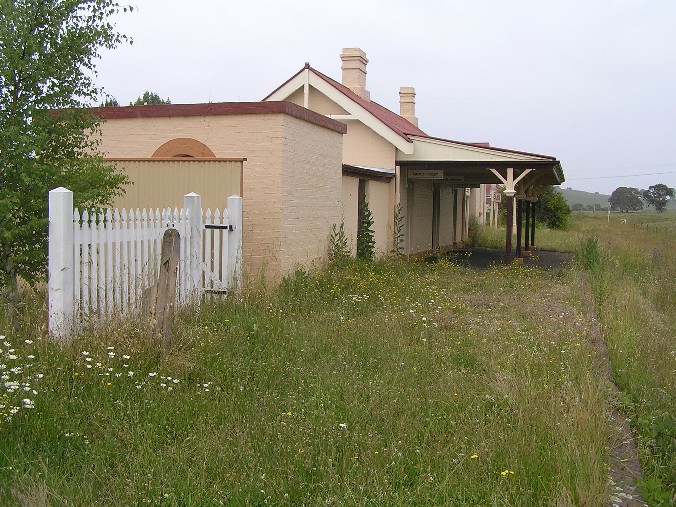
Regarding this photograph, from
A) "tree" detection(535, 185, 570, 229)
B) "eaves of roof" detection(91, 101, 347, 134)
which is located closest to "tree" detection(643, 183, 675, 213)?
"tree" detection(535, 185, 570, 229)

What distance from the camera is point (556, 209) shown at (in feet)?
142

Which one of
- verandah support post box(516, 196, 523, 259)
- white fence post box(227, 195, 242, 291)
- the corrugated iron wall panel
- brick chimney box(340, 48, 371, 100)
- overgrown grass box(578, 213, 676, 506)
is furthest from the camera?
brick chimney box(340, 48, 371, 100)

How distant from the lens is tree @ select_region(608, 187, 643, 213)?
128 metres

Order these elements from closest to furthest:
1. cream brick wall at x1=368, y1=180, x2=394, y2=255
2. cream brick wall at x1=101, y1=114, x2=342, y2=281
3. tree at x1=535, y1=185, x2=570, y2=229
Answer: cream brick wall at x1=101, y1=114, x2=342, y2=281
cream brick wall at x1=368, y1=180, x2=394, y2=255
tree at x1=535, y1=185, x2=570, y2=229

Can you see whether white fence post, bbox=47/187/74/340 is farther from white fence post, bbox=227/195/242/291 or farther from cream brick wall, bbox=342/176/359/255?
cream brick wall, bbox=342/176/359/255

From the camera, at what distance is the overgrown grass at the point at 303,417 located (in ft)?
13.2

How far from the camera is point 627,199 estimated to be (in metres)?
129

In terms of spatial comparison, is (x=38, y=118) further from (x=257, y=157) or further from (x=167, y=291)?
(x=257, y=157)

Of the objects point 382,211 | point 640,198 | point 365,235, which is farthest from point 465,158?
point 640,198

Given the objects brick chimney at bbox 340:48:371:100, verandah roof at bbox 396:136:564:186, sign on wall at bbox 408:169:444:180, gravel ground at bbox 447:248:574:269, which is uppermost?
brick chimney at bbox 340:48:371:100

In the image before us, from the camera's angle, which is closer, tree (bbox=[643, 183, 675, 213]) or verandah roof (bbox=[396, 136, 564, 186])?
verandah roof (bbox=[396, 136, 564, 186])

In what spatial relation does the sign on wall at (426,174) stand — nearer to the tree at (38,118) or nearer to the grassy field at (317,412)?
the grassy field at (317,412)

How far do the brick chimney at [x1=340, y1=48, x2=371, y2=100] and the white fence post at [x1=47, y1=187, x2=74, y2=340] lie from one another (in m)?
15.1

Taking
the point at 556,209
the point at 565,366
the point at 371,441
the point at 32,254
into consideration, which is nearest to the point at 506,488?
the point at 371,441
